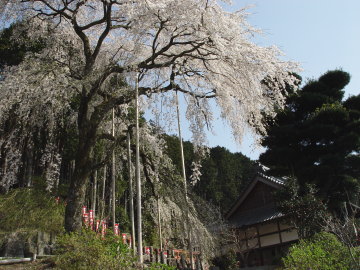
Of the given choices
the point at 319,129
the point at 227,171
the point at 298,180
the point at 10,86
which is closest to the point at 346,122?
the point at 319,129

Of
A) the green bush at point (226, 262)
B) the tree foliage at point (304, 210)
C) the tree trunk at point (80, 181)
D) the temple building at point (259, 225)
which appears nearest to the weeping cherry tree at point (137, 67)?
the tree trunk at point (80, 181)

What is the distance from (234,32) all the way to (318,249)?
15.7ft

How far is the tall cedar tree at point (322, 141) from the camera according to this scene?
1351cm

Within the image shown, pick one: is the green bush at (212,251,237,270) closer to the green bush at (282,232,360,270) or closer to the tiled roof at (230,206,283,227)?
the tiled roof at (230,206,283,227)

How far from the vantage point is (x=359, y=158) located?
44.5 feet

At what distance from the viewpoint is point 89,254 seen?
5.80 metres

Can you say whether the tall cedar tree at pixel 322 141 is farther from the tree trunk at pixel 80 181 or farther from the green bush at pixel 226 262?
the tree trunk at pixel 80 181

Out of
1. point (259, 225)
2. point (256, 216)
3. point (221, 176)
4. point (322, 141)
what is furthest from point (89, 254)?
point (221, 176)

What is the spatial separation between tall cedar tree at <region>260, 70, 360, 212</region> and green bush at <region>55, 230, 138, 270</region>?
340 inches

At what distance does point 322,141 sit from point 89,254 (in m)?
11.3

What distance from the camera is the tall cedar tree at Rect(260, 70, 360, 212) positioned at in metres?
13.5

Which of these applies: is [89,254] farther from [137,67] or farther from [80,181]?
[137,67]

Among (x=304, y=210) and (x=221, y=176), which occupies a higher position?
(x=221, y=176)

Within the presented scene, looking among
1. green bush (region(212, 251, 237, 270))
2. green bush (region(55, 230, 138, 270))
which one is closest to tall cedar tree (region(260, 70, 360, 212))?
green bush (region(212, 251, 237, 270))
